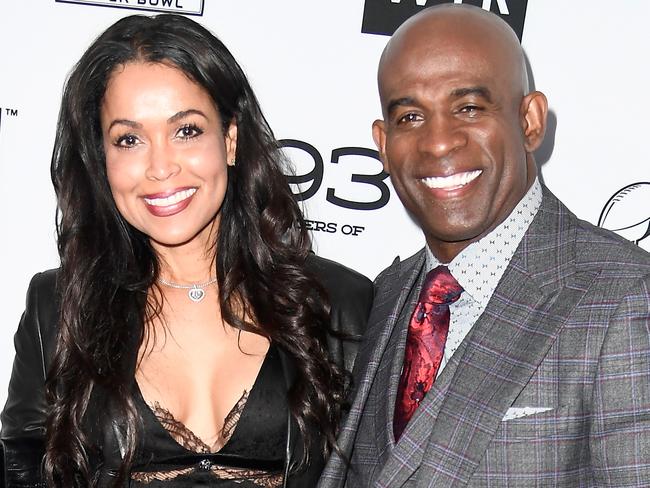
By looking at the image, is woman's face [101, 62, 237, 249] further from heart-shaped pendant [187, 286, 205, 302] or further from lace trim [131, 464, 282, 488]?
lace trim [131, 464, 282, 488]

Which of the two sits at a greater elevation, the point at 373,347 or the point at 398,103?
the point at 398,103

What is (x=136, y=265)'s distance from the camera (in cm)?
257

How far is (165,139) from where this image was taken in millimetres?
2312

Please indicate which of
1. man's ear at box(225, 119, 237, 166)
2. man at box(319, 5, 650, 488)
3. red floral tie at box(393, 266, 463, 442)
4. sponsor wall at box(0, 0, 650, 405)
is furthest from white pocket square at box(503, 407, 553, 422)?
sponsor wall at box(0, 0, 650, 405)

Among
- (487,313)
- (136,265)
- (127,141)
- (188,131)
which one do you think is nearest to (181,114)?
(188,131)

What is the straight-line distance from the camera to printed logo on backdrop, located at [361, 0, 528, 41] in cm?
291

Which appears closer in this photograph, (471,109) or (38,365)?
(471,109)

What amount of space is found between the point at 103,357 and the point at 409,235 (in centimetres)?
114

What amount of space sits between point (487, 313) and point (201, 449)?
32.4 inches

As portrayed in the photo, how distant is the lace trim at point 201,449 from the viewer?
2264mm

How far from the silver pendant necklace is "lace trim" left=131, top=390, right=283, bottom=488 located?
1.15 feet

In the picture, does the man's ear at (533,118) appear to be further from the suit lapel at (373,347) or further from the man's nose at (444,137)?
the suit lapel at (373,347)

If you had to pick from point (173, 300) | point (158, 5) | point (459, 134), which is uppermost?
point (158, 5)

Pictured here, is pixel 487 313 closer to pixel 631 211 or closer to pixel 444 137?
pixel 444 137
